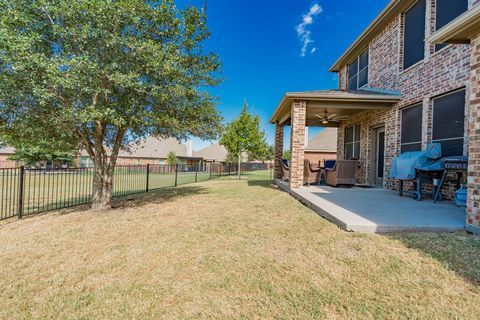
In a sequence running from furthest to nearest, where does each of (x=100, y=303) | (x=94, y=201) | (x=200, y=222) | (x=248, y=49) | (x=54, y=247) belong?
(x=248, y=49) → (x=94, y=201) → (x=200, y=222) → (x=54, y=247) → (x=100, y=303)

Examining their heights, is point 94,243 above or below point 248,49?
below

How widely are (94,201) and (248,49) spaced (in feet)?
51.3

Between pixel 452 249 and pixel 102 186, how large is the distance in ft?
24.0

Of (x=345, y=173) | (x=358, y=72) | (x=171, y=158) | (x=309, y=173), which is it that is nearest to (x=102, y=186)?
(x=309, y=173)

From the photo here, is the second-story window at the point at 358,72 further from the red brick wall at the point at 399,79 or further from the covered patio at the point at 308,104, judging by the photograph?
the covered patio at the point at 308,104

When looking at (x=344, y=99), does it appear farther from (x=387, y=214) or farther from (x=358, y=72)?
(x=387, y=214)

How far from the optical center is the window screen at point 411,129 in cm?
687

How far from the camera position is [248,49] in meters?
17.6

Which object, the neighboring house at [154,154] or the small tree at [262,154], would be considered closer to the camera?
the small tree at [262,154]

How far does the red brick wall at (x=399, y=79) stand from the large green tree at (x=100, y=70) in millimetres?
6166

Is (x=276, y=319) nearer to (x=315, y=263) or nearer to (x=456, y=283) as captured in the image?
(x=315, y=263)

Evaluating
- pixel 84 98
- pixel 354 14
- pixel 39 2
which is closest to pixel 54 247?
pixel 84 98

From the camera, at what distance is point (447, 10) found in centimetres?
608

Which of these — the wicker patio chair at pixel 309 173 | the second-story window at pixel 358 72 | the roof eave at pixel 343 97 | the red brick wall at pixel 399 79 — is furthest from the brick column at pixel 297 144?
the second-story window at pixel 358 72
